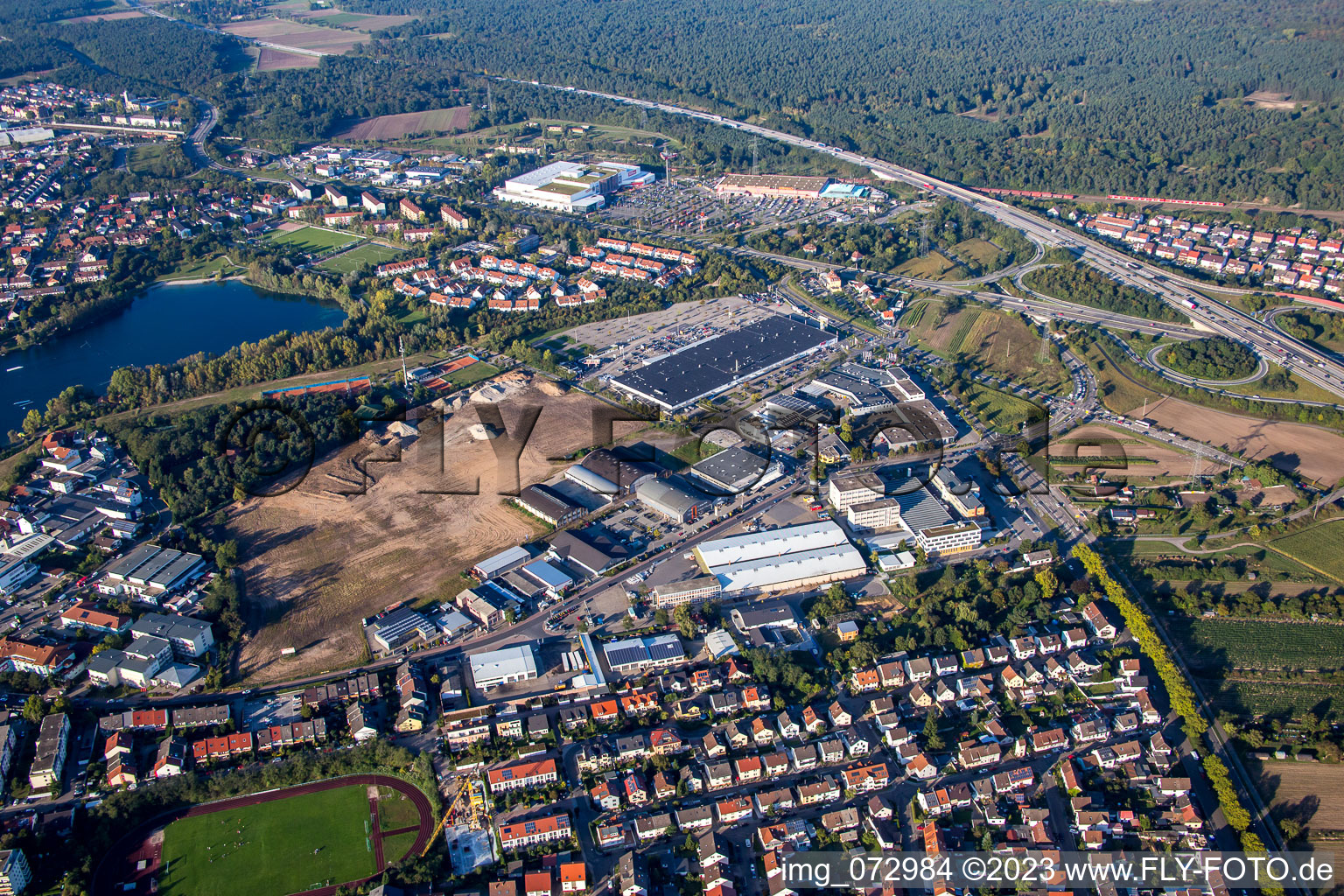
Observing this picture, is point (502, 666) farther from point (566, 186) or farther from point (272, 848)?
point (566, 186)

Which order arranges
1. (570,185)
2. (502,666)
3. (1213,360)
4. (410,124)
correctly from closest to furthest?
(502,666)
(1213,360)
(570,185)
(410,124)

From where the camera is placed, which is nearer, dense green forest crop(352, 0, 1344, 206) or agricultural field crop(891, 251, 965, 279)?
agricultural field crop(891, 251, 965, 279)

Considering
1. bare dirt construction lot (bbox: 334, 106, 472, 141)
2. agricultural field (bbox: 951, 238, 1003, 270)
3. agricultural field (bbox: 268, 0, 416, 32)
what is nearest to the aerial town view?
agricultural field (bbox: 951, 238, 1003, 270)

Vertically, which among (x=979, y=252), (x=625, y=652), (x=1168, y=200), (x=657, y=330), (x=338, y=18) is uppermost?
(x=338, y=18)

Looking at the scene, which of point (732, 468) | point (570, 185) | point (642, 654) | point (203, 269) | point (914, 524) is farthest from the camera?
point (570, 185)

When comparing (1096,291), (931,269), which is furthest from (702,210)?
(1096,291)

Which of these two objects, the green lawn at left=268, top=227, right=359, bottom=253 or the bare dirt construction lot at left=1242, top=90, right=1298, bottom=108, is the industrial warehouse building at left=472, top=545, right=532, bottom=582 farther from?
the bare dirt construction lot at left=1242, top=90, right=1298, bottom=108
